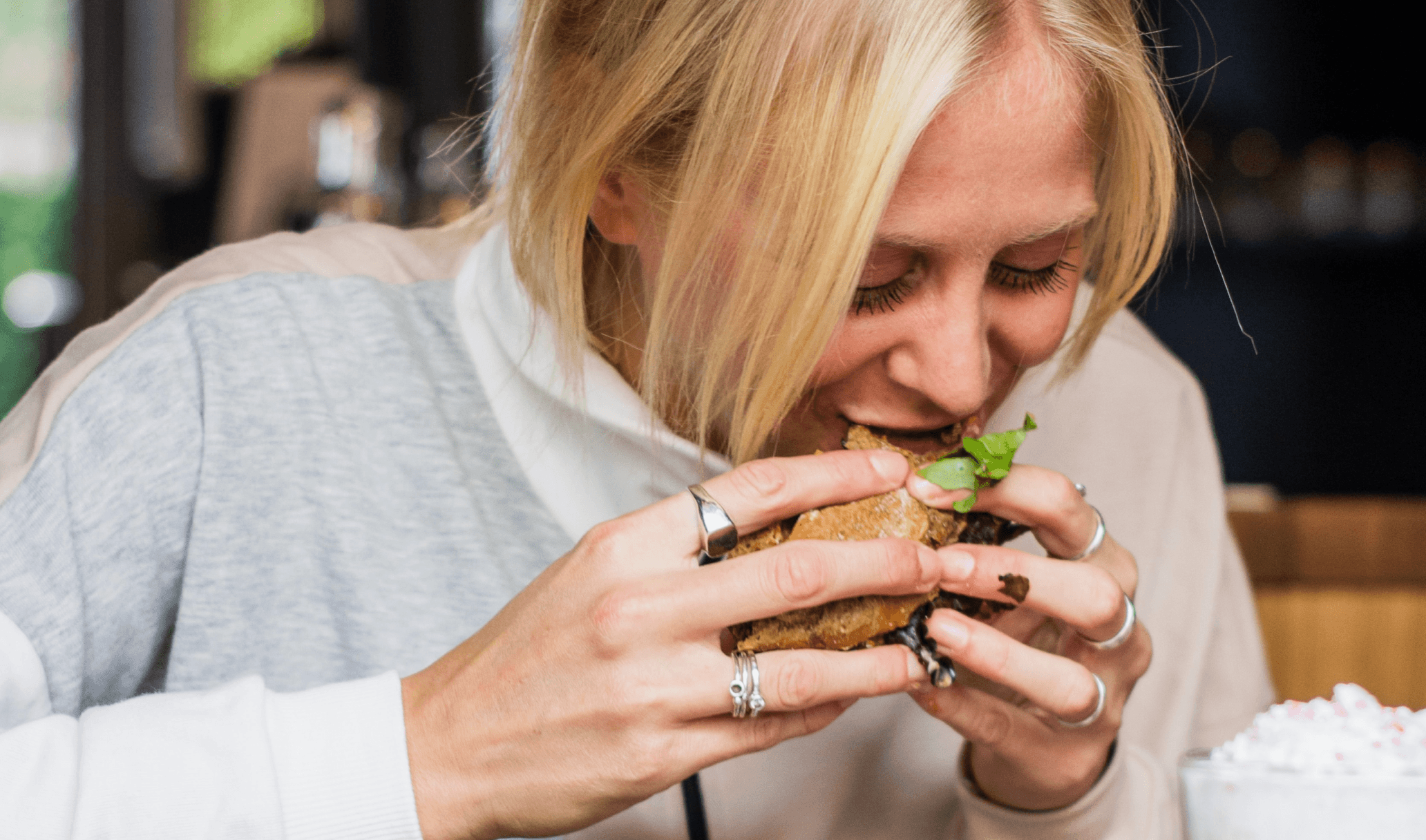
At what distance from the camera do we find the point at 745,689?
873 mm

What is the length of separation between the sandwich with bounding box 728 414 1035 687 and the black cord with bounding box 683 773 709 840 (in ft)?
1.18

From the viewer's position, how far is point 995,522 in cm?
111

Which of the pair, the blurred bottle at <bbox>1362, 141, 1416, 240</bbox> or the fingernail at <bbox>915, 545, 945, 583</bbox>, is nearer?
the fingernail at <bbox>915, 545, 945, 583</bbox>

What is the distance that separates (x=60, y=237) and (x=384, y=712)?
4.41 m

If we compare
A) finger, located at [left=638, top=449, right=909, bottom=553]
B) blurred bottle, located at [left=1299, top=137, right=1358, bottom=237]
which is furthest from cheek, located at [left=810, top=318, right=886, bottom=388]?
blurred bottle, located at [left=1299, top=137, right=1358, bottom=237]

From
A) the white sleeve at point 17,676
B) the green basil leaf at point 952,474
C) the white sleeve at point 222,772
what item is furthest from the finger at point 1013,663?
the white sleeve at point 17,676

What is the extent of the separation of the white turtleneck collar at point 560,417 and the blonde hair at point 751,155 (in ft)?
0.12

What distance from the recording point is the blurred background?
4066 mm

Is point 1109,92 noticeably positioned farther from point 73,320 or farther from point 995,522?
point 73,320

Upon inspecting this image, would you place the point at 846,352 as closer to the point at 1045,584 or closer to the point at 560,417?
the point at 1045,584

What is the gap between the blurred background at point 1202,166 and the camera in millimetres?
4066

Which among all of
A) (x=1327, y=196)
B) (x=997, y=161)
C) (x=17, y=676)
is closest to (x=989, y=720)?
(x=997, y=161)

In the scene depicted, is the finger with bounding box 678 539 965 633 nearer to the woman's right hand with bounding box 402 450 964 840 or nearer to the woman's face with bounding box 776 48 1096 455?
the woman's right hand with bounding box 402 450 964 840

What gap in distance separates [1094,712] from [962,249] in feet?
1.50
